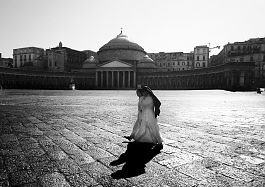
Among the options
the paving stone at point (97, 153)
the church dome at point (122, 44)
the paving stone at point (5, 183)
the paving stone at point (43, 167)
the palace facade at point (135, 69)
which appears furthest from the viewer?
the church dome at point (122, 44)

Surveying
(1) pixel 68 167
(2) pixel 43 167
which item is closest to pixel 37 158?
(2) pixel 43 167

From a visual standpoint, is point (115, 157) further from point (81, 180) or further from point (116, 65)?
point (116, 65)

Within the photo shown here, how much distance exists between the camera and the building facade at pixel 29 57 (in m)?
87.6

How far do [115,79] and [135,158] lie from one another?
2919 inches

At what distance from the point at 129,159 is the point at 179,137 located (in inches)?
89.2

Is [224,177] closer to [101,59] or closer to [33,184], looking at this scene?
[33,184]

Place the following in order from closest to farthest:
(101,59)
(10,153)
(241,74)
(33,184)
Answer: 1. (33,184)
2. (10,153)
3. (241,74)
4. (101,59)

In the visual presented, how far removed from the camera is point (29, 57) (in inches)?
3570

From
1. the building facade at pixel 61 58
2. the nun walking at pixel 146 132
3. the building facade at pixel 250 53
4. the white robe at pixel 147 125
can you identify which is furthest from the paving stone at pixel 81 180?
the building facade at pixel 61 58

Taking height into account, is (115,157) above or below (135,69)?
below

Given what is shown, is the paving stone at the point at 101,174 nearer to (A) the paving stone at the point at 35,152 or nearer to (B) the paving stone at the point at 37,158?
(B) the paving stone at the point at 37,158

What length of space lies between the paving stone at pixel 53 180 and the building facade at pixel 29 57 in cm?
9221

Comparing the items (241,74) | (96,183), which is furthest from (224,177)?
(241,74)

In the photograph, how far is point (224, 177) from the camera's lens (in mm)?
3295
